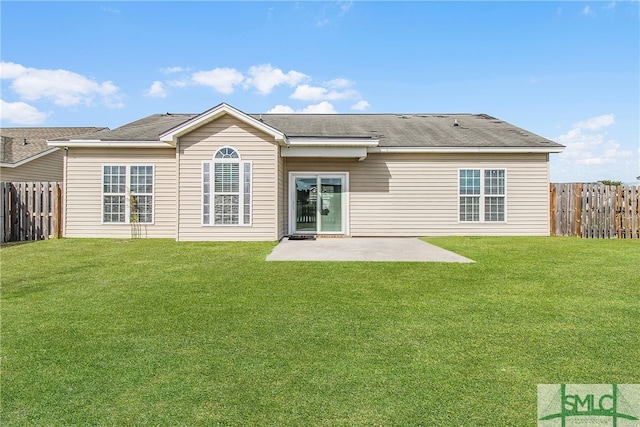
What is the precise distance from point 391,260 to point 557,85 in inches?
462

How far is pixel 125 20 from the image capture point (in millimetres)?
10875

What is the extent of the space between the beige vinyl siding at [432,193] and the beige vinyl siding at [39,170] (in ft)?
47.3

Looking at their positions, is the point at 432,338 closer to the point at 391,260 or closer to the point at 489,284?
the point at 489,284

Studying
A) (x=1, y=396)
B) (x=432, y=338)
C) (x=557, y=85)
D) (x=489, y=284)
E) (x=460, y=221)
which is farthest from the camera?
(x=557, y=85)

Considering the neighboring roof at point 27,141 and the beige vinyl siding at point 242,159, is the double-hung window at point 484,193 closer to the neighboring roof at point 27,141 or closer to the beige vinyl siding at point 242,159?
the beige vinyl siding at point 242,159

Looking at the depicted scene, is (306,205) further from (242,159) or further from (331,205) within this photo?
(242,159)

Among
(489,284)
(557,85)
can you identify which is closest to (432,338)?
(489,284)

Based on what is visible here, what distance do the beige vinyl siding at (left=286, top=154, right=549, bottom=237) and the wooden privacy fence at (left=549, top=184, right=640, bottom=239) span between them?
91 cm

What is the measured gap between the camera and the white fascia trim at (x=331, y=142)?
11625 mm

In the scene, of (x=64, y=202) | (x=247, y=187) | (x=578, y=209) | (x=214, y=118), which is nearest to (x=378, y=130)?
(x=247, y=187)

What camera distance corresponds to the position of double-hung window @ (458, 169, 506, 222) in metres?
13.0

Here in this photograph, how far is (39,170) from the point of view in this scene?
57.5 ft

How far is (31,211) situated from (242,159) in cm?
721

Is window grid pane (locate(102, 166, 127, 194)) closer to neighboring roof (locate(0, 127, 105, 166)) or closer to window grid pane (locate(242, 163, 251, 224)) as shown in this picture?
window grid pane (locate(242, 163, 251, 224))
